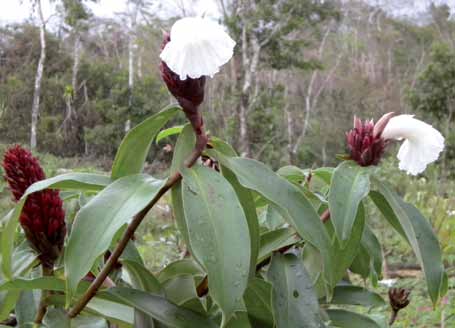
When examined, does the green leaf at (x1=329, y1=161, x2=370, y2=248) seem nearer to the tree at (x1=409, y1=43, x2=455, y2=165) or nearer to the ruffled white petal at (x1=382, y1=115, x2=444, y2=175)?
the ruffled white petal at (x1=382, y1=115, x2=444, y2=175)

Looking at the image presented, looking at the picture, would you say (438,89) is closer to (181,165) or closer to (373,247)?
(373,247)

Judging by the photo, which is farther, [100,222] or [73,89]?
[73,89]

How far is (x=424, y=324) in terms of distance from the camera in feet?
7.82

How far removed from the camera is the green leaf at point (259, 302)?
56 centimetres

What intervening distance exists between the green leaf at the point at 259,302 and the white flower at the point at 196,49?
210 mm

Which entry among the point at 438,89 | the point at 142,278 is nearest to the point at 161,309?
the point at 142,278

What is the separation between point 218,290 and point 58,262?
23 centimetres

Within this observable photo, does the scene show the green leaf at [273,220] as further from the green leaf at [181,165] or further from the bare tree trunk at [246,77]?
the bare tree trunk at [246,77]

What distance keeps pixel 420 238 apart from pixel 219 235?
225mm

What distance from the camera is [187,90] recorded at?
53 centimetres

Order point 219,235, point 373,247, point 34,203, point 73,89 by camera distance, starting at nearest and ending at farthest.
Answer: point 219,235
point 34,203
point 373,247
point 73,89

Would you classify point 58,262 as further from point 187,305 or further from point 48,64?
point 48,64

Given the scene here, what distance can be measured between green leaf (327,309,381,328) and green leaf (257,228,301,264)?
12cm

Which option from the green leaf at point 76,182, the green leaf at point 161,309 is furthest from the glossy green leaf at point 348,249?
the green leaf at point 76,182
